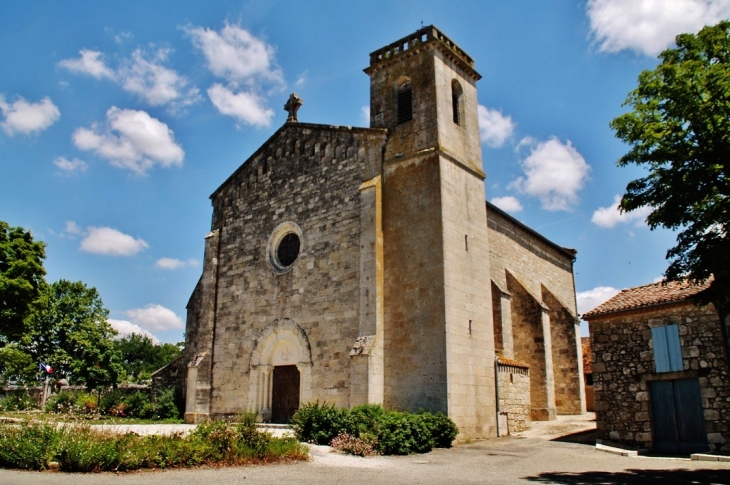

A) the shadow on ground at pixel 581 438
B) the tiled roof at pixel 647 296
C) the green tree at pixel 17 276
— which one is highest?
the green tree at pixel 17 276

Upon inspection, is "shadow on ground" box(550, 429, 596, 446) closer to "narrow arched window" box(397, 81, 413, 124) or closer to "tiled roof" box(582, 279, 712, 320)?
"tiled roof" box(582, 279, 712, 320)

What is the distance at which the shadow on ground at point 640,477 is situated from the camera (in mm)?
9891

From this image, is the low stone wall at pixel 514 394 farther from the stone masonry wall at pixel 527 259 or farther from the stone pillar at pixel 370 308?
the stone pillar at pixel 370 308

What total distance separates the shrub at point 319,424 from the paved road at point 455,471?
768mm

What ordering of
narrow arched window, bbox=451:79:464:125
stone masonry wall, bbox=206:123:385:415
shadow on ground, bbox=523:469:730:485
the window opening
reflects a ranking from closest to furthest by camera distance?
shadow on ground, bbox=523:469:730:485 → stone masonry wall, bbox=206:123:385:415 → narrow arched window, bbox=451:79:464:125 → the window opening

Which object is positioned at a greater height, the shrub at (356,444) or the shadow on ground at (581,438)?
the shrub at (356,444)

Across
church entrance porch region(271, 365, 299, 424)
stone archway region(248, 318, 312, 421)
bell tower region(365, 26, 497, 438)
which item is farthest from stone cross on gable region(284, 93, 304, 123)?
church entrance porch region(271, 365, 299, 424)

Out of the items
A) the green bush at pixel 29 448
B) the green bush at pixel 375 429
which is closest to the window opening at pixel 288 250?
the green bush at pixel 375 429

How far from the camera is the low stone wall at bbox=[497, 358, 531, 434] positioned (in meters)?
17.9

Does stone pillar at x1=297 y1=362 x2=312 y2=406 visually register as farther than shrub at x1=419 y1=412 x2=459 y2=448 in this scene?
Yes

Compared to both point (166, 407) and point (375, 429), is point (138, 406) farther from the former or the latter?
point (375, 429)

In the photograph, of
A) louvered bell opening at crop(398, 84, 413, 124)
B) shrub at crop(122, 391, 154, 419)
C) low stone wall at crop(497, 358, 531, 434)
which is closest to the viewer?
low stone wall at crop(497, 358, 531, 434)

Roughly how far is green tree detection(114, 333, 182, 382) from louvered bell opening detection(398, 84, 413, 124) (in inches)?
2369

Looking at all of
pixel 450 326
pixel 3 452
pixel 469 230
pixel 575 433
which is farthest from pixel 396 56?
pixel 3 452
